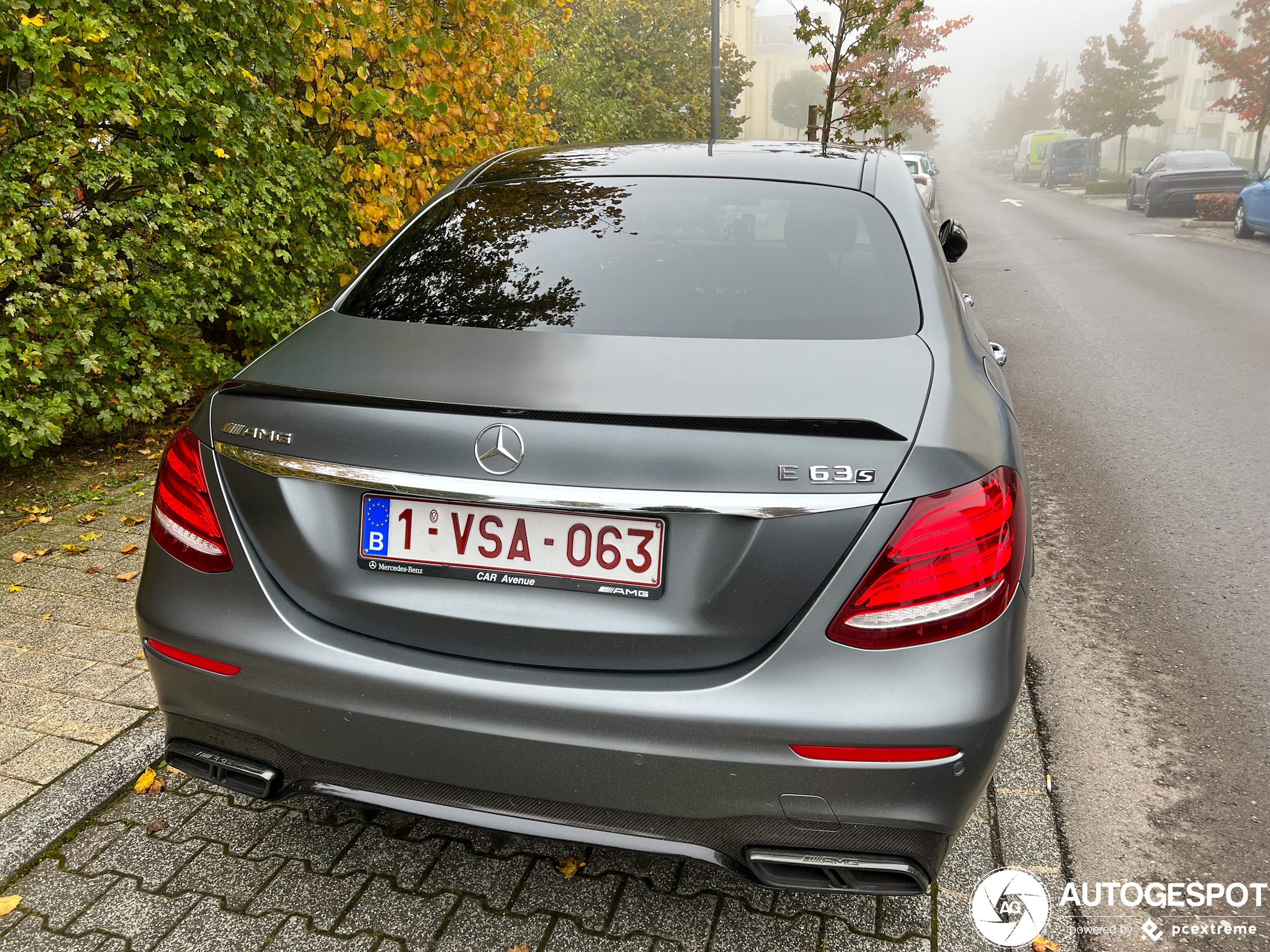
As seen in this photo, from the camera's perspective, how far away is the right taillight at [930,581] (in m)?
1.74

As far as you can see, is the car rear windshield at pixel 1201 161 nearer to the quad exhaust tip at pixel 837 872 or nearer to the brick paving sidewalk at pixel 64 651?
the brick paving sidewalk at pixel 64 651

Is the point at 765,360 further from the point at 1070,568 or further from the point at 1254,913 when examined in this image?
the point at 1070,568

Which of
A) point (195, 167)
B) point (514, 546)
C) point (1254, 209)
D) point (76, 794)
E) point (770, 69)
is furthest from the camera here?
point (770, 69)

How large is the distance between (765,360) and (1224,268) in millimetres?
14988

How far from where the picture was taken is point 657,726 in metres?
1.77

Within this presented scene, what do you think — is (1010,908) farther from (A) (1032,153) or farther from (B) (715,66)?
(A) (1032,153)

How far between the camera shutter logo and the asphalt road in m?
0.14

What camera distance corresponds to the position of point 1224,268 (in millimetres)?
14234

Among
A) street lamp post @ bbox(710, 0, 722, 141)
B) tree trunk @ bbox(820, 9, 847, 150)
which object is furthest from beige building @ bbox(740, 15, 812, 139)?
tree trunk @ bbox(820, 9, 847, 150)

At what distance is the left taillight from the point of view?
2.02 meters

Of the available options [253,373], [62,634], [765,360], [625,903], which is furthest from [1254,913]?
[62,634]

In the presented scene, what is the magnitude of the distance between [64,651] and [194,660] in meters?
1.87

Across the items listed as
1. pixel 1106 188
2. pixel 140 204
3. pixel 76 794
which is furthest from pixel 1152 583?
pixel 1106 188

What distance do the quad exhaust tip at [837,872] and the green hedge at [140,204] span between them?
4351mm
